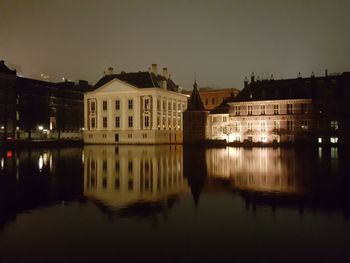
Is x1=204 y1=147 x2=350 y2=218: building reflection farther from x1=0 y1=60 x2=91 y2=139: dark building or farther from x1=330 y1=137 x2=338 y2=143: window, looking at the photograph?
x1=0 y1=60 x2=91 y2=139: dark building

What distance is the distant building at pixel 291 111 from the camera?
76875 mm

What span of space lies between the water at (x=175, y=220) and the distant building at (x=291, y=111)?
58.0m

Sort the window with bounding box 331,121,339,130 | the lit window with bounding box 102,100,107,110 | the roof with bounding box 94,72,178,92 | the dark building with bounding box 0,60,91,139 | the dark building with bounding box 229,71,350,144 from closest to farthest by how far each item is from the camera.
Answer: the window with bounding box 331,121,339,130 → the dark building with bounding box 229,71,350,144 → the dark building with bounding box 0,60,91,139 → the roof with bounding box 94,72,178,92 → the lit window with bounding box 102,100,107,110

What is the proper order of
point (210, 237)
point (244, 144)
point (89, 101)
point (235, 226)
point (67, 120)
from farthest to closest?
1. point (67, 120)
2. point (89, 101)
3. point (244, 144)
4. point (235, 226)
5. point (210, 237)

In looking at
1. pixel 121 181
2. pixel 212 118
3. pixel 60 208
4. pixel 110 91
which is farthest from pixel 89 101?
pixel 60 208

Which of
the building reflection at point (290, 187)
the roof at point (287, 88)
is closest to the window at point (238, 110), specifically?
the roof at point (287, 88)

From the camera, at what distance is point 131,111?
91812 mm

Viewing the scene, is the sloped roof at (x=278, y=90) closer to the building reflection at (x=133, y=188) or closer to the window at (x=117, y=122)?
the window at (x=117, y=122)

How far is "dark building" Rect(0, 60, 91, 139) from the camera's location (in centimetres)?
8762

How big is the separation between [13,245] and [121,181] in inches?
453

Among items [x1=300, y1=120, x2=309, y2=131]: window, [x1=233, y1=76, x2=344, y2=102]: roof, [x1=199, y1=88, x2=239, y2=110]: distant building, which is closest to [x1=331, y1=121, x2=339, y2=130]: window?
[x1=300, y1=120, x2=309, y2=131]: window

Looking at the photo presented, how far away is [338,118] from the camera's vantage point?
250ft

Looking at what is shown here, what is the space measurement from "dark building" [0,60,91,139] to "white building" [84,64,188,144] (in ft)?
39.8

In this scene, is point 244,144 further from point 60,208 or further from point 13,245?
point 13,245
